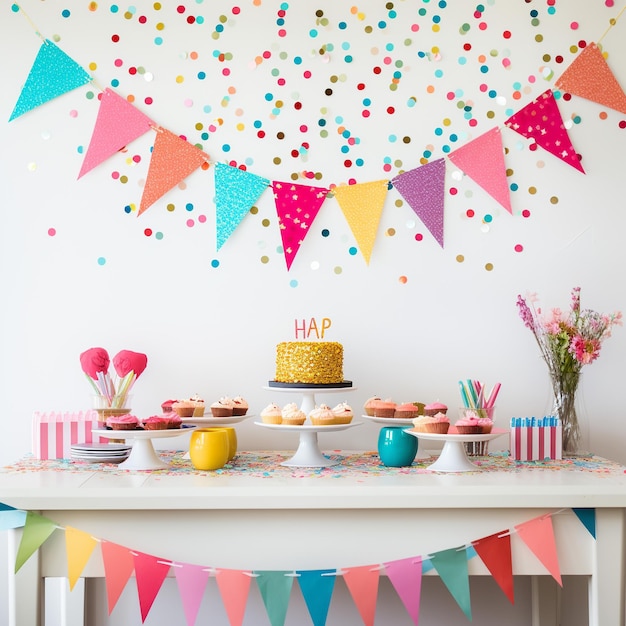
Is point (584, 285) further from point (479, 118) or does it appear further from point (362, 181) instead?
point (362, 181)

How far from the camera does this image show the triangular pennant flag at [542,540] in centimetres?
151

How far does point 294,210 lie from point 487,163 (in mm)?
560

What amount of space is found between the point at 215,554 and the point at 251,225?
99cm

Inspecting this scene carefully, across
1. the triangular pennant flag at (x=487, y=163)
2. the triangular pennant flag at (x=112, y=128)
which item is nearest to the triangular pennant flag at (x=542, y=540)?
the triangular pennant flag at (x=487, y=163)

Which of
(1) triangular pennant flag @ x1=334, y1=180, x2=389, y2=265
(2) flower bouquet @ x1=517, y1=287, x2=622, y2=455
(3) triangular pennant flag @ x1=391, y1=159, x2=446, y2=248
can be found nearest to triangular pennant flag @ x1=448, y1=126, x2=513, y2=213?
(3) triangular pennant flag @ x1=391, y1=159, x2=446, y2=248

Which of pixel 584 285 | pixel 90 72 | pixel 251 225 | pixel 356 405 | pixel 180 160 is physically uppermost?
pixel 90 72

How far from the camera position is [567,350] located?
2004 millimetres

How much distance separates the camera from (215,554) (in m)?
1.53

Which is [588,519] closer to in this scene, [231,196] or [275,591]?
[275,591]

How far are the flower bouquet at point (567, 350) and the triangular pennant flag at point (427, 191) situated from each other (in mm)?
339

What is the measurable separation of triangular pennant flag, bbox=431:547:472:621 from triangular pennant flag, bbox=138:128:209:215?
1.25 meters

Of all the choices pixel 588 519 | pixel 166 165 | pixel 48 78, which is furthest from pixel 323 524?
pixel 48 78

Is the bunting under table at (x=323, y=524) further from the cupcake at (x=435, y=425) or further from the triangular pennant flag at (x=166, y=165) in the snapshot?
the triangular pennant flag at (x=166, y=165)

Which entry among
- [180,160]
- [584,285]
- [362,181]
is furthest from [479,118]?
[180,160]
